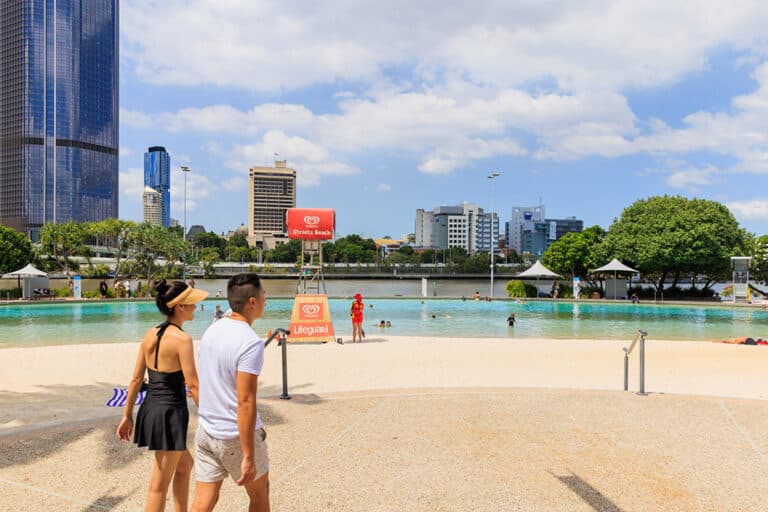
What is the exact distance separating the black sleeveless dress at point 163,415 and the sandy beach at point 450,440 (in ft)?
4.08

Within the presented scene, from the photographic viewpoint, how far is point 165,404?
3.52 meters

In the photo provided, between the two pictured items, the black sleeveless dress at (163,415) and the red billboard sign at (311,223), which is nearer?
Result: the black sleeveless dress at (163,415)

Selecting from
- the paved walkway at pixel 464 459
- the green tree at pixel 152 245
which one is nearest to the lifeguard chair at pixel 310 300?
the paved walkway at pixel 464 459

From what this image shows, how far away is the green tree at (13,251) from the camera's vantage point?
145 ft

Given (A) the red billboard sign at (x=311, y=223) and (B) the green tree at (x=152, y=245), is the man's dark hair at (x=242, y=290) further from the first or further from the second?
(B) the green tree at (x=152, y=245)

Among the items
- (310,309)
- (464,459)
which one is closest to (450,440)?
(464,459)

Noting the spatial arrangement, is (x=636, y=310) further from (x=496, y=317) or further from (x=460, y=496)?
(x=460, y=496)

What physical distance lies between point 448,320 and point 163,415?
912 inches

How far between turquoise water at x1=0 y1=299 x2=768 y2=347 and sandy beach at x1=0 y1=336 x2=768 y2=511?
895 centimetres

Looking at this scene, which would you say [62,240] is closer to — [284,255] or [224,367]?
[224,367]

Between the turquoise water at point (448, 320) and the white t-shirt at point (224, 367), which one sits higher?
the white t-shirt at point (224, 367)

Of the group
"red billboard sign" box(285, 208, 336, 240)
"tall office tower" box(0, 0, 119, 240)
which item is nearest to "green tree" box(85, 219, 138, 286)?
"red billboard sign" box(285, 208, 336, 240)

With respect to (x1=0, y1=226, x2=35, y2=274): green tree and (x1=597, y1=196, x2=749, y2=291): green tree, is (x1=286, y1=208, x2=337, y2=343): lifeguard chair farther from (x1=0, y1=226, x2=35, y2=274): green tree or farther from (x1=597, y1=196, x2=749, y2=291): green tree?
(x1=0, y1=226, x2=35, y2=274): green tree

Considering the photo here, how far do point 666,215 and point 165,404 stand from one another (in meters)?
45.2
